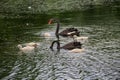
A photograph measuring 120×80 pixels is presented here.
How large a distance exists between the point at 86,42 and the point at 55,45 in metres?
2.60

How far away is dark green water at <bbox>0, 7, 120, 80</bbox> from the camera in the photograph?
21.8 metres

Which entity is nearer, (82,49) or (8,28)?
(82,49)

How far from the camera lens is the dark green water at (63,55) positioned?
21766 mm

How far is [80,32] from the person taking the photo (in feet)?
116

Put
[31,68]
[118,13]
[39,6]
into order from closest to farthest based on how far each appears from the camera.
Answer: [31,68], [118,13], [39,6]

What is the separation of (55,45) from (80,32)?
5.78m

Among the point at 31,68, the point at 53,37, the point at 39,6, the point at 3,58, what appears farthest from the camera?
the point at 39,6

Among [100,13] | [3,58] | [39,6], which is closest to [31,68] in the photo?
[3,58]

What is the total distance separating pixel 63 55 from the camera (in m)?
26.6

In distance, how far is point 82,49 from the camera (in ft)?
89.7

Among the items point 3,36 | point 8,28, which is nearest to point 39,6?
point 8,28

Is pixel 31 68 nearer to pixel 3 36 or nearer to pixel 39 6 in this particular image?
pixel 3 36

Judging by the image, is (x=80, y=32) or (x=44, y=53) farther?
(x=80, y=32)

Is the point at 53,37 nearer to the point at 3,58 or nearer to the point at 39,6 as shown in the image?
the point at 3,58
